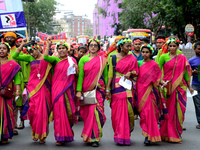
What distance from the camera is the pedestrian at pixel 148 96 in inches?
264

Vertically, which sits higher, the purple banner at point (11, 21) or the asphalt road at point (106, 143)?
the purple banner at point (11, 21)

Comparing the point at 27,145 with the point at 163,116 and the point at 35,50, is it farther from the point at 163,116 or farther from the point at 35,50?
the point at 163,116

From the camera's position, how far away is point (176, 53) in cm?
744

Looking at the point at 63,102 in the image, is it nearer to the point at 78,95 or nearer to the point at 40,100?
the point at 78,95

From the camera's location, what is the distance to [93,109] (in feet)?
22.1

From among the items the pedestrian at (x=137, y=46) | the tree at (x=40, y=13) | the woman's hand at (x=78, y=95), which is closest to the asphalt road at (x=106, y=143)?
the woman's hand at (x=78, y=95)

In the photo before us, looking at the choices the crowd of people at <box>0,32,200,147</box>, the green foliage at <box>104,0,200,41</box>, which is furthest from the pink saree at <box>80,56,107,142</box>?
the green foliage at <box>104,0,200,41</box>

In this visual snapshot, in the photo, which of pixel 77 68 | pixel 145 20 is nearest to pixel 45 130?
pixel 77 68

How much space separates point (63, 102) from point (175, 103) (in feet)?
6.88

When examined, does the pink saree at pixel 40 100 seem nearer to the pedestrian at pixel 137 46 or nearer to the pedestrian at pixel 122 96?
the pedestrian at pixel 122 96

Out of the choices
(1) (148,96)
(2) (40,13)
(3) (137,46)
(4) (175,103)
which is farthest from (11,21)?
(2) (40,13)

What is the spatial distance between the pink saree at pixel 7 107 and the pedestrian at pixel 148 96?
91.0 inches

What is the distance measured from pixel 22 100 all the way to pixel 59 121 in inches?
84.2

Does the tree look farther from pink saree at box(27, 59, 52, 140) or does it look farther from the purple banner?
pink saree at box(27, 59, 52, 140)
